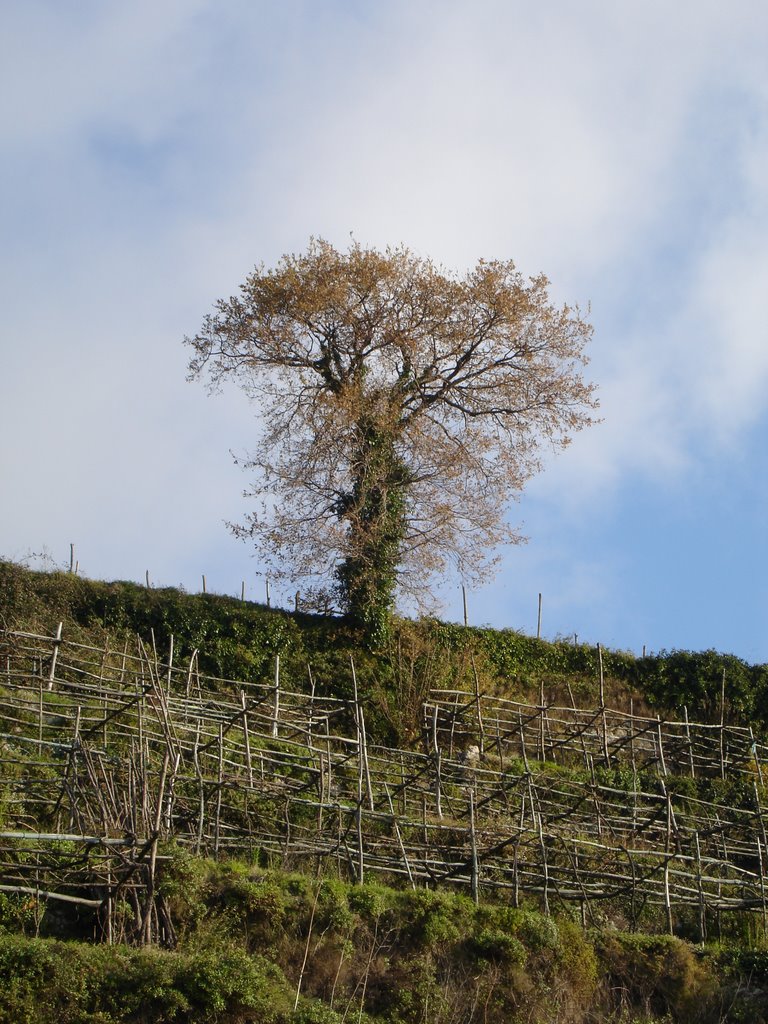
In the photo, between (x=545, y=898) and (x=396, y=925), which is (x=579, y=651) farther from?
(x=396, y=925)

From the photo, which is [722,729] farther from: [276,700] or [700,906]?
[276,700]

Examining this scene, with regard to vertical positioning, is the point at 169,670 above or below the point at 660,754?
above

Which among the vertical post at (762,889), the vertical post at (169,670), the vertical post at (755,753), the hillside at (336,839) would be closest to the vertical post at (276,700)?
the hillside at (336,839)

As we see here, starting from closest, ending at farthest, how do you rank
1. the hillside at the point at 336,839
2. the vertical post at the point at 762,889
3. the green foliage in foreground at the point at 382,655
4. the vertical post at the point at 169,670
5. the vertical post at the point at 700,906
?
1. the hillside at the point at 336,839
2. the vertical post at the point at 700,906
3. the vertical post at the point at 762,889
4. the vertical post at the point at 169,670
5. the green foliage in foreground at the point at 382,655

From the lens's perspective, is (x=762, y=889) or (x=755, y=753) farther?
(x=755, y=753)

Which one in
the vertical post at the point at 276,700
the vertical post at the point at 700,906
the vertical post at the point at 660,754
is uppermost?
the vertical post at the point at 276,700

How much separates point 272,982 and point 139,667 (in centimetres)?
860

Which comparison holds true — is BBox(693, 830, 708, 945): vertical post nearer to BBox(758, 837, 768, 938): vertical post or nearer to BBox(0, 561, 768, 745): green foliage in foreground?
BBox(758, 837, 768, 938): vertical post

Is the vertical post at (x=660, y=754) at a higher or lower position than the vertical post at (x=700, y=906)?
higher

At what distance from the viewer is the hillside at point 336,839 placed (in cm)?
1047

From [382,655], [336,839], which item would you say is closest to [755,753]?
[382,655]

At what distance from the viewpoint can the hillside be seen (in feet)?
34.3

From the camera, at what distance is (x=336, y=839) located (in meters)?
13.2

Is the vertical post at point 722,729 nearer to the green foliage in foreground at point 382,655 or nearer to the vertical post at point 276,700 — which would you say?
the green foliage in foreground at point 382,655
